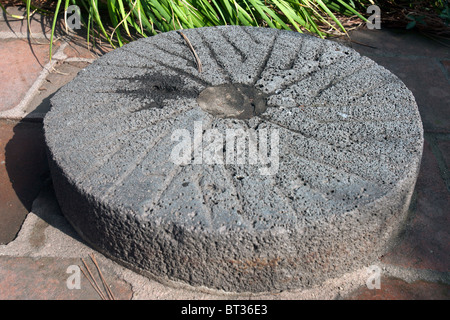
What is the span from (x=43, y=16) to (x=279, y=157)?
1.98 m

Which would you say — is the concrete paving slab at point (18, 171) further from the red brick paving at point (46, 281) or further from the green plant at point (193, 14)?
the green plant at point (193, 14)

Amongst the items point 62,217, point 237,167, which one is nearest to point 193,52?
point 237,167

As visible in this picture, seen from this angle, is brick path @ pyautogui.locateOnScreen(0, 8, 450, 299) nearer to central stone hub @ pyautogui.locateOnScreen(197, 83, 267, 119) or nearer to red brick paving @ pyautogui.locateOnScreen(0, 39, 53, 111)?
red brick paving @ pyautogui.locateOnScreen(0, 39, 53, 111)

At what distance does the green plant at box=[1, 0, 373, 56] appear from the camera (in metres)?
2.35

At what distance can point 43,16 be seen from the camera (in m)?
2.67

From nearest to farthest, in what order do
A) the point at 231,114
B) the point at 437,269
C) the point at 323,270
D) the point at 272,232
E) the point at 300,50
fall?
the point at 272,232, the point at 323,270, the point at 437,269, the point at 231,114, the point at 300,50

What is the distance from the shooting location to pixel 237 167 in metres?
1.32

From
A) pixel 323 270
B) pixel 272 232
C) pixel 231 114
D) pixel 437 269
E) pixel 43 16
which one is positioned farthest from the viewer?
pixel 43 16

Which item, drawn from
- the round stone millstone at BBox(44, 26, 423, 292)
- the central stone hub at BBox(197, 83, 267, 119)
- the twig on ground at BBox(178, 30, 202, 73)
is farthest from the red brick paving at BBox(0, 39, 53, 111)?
the central stone hub at BBox(197, 83, 267, 119)

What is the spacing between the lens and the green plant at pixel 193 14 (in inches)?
92.7

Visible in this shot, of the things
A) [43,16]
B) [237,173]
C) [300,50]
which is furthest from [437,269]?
[43,16]

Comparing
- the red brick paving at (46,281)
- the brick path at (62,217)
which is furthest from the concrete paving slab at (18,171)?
the red brick paving at (46,281)

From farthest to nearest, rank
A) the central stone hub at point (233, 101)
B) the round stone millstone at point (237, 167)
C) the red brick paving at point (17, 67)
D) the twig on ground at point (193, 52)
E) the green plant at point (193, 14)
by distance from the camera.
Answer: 1. the green plant at point (193, 14)
2. the red brick paving at point (17, 67)
3. the twig on ground at point (193, 52)
4. the central stone hub at point (233, 101)
5. the round stone millstone at point (237, 167)

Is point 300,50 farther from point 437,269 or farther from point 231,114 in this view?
point 437,269
